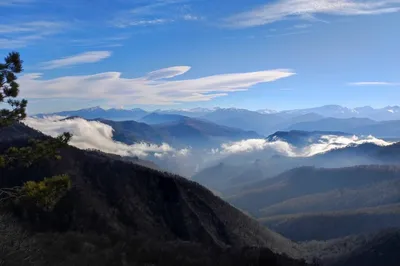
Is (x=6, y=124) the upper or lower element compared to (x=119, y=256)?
upper

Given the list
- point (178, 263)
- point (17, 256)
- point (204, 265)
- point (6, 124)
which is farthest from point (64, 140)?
point (204, 265)

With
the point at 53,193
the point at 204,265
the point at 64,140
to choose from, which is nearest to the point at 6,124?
the point at 64,140

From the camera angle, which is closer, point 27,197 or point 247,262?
point 27,197

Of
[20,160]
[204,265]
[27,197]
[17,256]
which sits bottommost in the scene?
[204,265]

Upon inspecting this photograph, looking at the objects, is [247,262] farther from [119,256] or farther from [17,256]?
[17,256]

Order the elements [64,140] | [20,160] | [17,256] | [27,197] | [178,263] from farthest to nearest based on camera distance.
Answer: [178,263], [17,256], [64,140], [20,160], [27,197]

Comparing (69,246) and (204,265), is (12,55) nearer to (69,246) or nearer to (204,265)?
(69,246)

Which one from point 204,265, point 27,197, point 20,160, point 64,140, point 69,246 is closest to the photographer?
point 27,197
